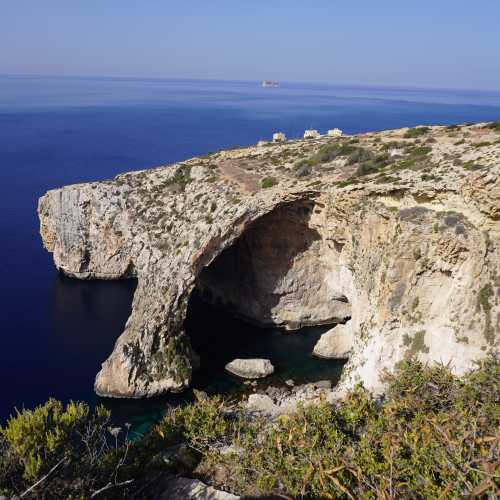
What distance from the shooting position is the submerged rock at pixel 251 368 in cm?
3009

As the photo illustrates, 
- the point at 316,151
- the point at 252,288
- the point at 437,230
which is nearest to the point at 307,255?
the point at 252,288

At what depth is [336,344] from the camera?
32.9 m

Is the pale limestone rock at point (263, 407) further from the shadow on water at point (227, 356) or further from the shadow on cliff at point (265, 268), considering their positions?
the shadow on cliff at point (265, 268)

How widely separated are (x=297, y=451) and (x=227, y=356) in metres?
20.0

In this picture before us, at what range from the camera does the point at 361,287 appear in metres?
28.5

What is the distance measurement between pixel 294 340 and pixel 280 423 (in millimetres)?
20713

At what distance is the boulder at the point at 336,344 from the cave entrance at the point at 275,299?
56cm

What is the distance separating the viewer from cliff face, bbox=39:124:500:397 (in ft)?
73.8

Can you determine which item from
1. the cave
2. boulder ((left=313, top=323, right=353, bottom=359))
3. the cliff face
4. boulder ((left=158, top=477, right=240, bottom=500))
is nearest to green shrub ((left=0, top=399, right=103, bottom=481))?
boulder ((left=158, top=477, right=240, bottom=500))

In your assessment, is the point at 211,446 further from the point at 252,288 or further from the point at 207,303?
the point at 207,303

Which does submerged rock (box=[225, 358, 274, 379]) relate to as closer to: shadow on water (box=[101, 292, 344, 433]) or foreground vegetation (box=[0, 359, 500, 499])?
shadow on water (box=[101, 292, 344, 433])

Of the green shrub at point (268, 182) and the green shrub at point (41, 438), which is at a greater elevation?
the green shrub at point (268, 182)

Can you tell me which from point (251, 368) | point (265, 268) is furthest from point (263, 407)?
point (265, 268)

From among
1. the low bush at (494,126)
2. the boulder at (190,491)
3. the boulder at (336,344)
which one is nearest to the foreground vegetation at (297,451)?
the boulder at (190,491)
